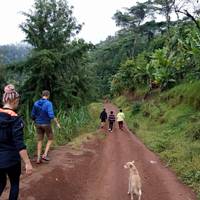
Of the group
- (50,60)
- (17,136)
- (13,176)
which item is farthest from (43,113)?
(50,60)

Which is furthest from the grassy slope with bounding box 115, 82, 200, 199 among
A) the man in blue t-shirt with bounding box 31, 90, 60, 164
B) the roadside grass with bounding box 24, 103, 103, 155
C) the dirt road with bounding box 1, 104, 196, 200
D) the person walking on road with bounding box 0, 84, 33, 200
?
the person walking on road with bounding box 0, 84, 33, 200

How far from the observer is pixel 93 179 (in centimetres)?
908

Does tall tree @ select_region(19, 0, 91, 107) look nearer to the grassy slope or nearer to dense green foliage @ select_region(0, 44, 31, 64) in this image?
dense green foliage @ select_region(0, 44, 31, 64)

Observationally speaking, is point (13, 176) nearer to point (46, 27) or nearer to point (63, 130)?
point (63, 130)

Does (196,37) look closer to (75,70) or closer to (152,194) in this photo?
(75,70)

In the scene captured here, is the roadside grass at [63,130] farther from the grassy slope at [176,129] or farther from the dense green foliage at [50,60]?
the grassy slope at [176,129]

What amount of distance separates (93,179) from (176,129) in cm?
1009

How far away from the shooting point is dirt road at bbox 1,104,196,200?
7.58m

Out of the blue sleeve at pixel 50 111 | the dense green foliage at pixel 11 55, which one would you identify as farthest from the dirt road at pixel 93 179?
the dense green foliage at pixel 11 55

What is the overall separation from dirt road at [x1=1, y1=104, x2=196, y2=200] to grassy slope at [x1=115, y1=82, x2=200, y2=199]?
1.60 feet

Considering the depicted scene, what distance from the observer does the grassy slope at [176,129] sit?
10734 mm

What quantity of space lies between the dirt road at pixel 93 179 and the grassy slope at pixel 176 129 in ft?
1.60

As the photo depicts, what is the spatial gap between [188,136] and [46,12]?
9.95m

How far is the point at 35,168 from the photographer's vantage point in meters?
8.74
